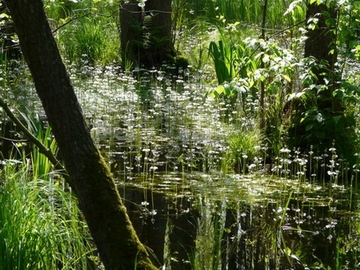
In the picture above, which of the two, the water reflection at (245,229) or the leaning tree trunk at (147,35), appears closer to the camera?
the water reflection at (245,229)

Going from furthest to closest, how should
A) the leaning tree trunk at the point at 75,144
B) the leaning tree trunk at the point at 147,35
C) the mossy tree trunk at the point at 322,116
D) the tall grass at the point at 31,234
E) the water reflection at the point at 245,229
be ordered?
1. the leaning tree trunk at the point at 147,35
2. the mossy tree trunk at the point at 322,116
3. the water reflection at the point at 245,229
4. the tall grass at the point at 31,234
5. the leaning tree trunk at the point at 75,144

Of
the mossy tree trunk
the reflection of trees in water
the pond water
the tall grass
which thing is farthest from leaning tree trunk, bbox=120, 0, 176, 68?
the tall grass

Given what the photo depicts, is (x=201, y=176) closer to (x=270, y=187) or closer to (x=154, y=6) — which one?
(x=270, y=187)

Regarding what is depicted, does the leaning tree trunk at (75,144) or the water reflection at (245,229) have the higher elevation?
the leaning tree trunk at (75,144)

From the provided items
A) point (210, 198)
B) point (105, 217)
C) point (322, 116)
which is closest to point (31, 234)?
point (105, 217)

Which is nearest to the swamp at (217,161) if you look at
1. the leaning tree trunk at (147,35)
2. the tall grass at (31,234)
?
the tall grass at (31,234)

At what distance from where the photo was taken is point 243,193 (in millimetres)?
7324

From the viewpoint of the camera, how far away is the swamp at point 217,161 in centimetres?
534

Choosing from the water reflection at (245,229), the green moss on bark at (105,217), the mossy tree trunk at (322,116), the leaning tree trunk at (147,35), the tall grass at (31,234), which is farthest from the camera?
the leaning tree trunk at (147,35)

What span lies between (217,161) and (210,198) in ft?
3.96

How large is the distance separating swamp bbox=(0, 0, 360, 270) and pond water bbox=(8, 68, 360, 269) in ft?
0.06

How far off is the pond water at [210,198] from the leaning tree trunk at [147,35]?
9.57ft

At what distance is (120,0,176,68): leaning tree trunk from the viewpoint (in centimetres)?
1345

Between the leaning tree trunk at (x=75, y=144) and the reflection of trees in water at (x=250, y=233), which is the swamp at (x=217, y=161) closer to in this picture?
the reflection of trees in water at (x=250, y=233)
